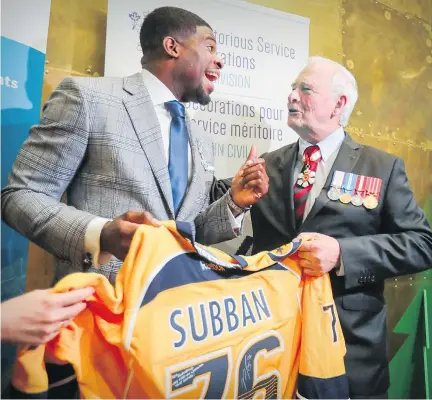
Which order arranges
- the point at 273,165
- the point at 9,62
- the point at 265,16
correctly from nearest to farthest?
the point at 9,62, the point at 273,165, the point at 265,16

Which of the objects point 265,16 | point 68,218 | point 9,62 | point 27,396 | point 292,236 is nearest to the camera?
point 27,396

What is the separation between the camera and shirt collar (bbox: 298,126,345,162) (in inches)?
50.2

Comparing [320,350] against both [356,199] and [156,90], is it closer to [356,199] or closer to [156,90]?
[356,199]

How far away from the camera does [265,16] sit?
146 cm

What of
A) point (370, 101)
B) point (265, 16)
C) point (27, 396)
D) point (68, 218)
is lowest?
point (27, 396)

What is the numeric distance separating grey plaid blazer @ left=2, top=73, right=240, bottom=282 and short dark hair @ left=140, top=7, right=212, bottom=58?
5.4 inches

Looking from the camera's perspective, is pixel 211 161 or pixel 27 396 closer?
pixel 27 396

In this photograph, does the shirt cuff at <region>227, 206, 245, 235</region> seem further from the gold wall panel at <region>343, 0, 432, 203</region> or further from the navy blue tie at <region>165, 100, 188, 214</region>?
the gold wall panel at <region>343, 0, 432, 203</region>

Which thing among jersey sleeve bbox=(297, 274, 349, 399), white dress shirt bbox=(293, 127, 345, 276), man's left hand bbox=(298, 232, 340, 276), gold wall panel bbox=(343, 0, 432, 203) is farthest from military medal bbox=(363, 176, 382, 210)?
gold wall panel bbox=(343, 0, 432, 203)

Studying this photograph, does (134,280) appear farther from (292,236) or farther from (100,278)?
(292,236)

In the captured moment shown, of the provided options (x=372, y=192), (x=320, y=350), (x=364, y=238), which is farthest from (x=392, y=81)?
(x=320, y=350)

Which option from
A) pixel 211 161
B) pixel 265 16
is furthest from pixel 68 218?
pixel 265 16

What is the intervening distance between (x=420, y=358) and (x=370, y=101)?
3.22 ft

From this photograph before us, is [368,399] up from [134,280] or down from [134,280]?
down
